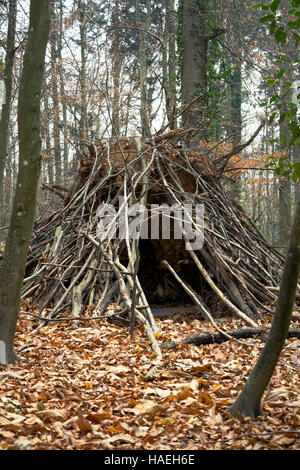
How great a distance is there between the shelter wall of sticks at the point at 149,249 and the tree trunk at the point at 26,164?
1.52 m

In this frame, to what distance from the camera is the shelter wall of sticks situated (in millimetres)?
5469

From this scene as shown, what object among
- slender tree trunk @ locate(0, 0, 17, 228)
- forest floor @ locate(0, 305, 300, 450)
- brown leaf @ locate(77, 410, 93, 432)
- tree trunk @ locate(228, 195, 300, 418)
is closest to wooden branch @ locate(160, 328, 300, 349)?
forest floor @ locate(0, 305, 300, 450)

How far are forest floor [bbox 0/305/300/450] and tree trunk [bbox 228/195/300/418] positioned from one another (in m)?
0.09

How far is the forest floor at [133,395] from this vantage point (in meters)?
2.40

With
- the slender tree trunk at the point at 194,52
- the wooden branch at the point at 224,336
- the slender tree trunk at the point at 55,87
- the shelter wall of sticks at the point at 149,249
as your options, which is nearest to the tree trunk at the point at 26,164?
the shelter wall of sticks at the point at 149,249

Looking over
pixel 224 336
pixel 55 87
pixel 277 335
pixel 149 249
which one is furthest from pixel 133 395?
pixel 55 87

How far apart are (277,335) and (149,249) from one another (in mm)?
5020

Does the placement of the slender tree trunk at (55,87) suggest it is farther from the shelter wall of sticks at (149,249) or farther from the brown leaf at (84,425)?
the brown leaf at (84,425)

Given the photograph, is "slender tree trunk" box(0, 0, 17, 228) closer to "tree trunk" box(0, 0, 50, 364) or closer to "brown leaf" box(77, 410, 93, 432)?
"tree trunk" box(0, 0, 50, 364)

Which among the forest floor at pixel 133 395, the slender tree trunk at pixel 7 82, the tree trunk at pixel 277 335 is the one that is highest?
the slender tree trunk at pixel 7 82

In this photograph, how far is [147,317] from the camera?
4.81 meters

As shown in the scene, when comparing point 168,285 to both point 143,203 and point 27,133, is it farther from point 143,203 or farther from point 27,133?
point 27,133

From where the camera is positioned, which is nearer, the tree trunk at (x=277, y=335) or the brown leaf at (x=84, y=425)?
the tree trunk at (x=277, y=335)
